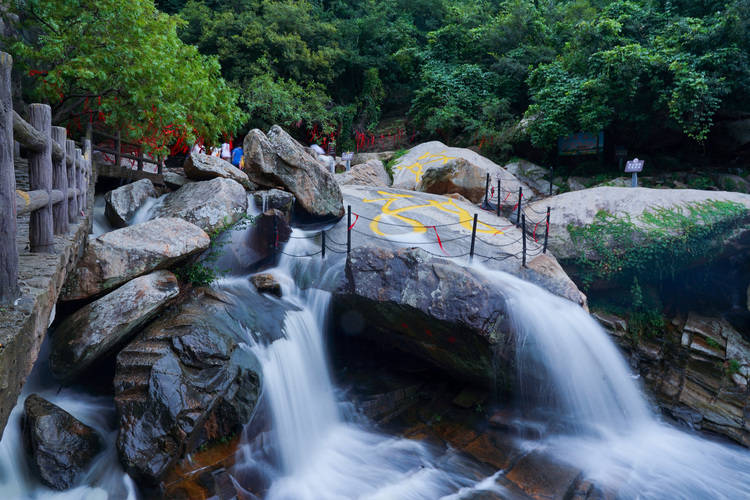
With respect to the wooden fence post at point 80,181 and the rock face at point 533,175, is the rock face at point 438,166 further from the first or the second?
the wooden fence post at point 80,181

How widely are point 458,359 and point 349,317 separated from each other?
69.4 inches

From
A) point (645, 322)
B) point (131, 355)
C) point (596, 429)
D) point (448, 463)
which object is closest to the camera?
point (131, 355)

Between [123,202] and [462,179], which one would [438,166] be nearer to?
[462,179]

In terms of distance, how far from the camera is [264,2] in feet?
63.9

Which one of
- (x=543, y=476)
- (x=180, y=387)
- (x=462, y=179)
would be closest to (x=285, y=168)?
(x=180, y=387)

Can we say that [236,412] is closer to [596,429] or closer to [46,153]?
[46,153]

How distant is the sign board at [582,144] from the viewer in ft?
46.5

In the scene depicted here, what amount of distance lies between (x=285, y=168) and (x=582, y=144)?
1076 cm

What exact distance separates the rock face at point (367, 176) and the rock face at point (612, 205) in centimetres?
663

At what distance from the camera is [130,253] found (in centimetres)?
516

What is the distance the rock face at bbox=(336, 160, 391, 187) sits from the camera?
14839 mm

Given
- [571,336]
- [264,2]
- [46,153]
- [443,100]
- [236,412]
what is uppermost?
[264,2]

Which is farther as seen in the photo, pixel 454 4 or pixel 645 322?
pixel 454 4

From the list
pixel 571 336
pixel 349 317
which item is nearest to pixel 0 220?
pixel 349 317
